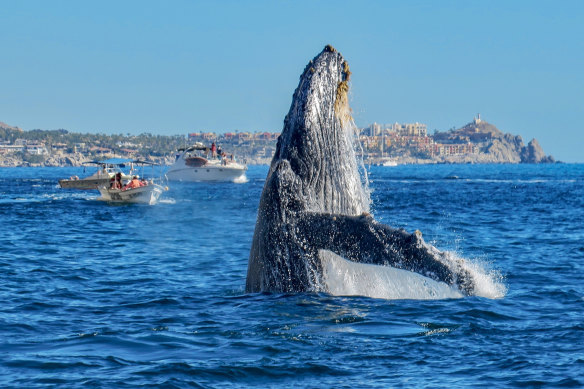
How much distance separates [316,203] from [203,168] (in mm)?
92026

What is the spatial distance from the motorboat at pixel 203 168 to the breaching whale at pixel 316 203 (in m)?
90.6

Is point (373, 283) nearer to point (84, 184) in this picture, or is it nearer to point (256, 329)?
point (256, 329)

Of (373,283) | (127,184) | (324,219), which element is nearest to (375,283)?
(373,283)

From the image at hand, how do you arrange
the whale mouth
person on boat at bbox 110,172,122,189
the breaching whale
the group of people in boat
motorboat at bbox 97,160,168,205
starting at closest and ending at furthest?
the breaching whale, the whale mouth, motorboat at bbox 97,160,168,205, the group of people in boat, person on boat at bbox 110,172,122,189

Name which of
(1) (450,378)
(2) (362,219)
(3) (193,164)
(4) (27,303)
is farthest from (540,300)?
(3) (193,164)

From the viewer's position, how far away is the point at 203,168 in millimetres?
103812

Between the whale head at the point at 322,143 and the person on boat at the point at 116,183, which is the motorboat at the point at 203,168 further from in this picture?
the whale head at the point at 322,143

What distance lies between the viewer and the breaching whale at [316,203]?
1130 centimetres

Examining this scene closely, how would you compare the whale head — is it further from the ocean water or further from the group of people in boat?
the group of people in boat

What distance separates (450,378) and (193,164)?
96.8 meters

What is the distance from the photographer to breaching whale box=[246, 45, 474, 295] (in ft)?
37.1

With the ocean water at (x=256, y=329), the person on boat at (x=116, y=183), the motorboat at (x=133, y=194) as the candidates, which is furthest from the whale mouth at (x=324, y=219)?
the person on boat at (x=116, y=183)

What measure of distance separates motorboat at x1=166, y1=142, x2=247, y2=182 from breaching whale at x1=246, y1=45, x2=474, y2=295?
297 ft

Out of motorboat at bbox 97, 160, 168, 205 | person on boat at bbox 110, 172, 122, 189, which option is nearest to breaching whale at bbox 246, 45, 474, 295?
motorboat at bbox 97, 160, 168, 205
